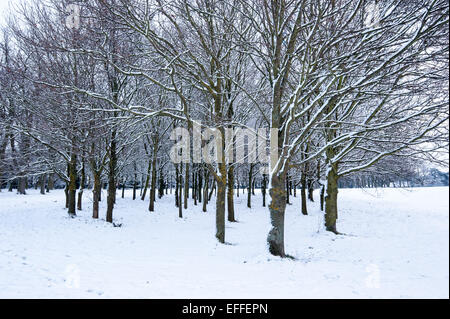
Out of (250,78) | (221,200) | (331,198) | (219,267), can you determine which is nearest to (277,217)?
(219,267)

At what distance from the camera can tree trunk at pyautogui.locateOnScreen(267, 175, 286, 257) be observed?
21.6ft

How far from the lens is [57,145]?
40.6ft

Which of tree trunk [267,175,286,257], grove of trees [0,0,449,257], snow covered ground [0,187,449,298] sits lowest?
snow covered ground [0,187,449,298]

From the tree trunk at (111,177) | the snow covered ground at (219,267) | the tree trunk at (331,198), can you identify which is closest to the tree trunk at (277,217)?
the snow covered ground at (219,267)

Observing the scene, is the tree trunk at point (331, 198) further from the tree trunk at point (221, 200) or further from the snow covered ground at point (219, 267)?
the tree trunk at point (221, 200)

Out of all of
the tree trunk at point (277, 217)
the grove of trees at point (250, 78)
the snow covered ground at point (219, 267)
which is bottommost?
the snow covered ground at point (219, 267)

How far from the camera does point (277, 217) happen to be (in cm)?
666

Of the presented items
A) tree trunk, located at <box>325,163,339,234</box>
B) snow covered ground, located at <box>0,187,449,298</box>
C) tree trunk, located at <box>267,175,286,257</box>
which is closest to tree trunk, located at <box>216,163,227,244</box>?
→ snow covered ground, located at <box>0,187,449,298</box>

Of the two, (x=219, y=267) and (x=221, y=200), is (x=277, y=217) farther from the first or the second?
(x=221, y=200)

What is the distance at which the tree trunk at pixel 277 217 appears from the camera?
6.60 meters

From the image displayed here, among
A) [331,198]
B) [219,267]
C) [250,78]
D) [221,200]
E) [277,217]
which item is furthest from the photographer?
[250,78]

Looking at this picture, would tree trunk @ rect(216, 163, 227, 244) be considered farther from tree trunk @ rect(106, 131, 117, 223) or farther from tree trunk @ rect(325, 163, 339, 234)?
tree trunk @ rect(106, 131, 117, 223)
